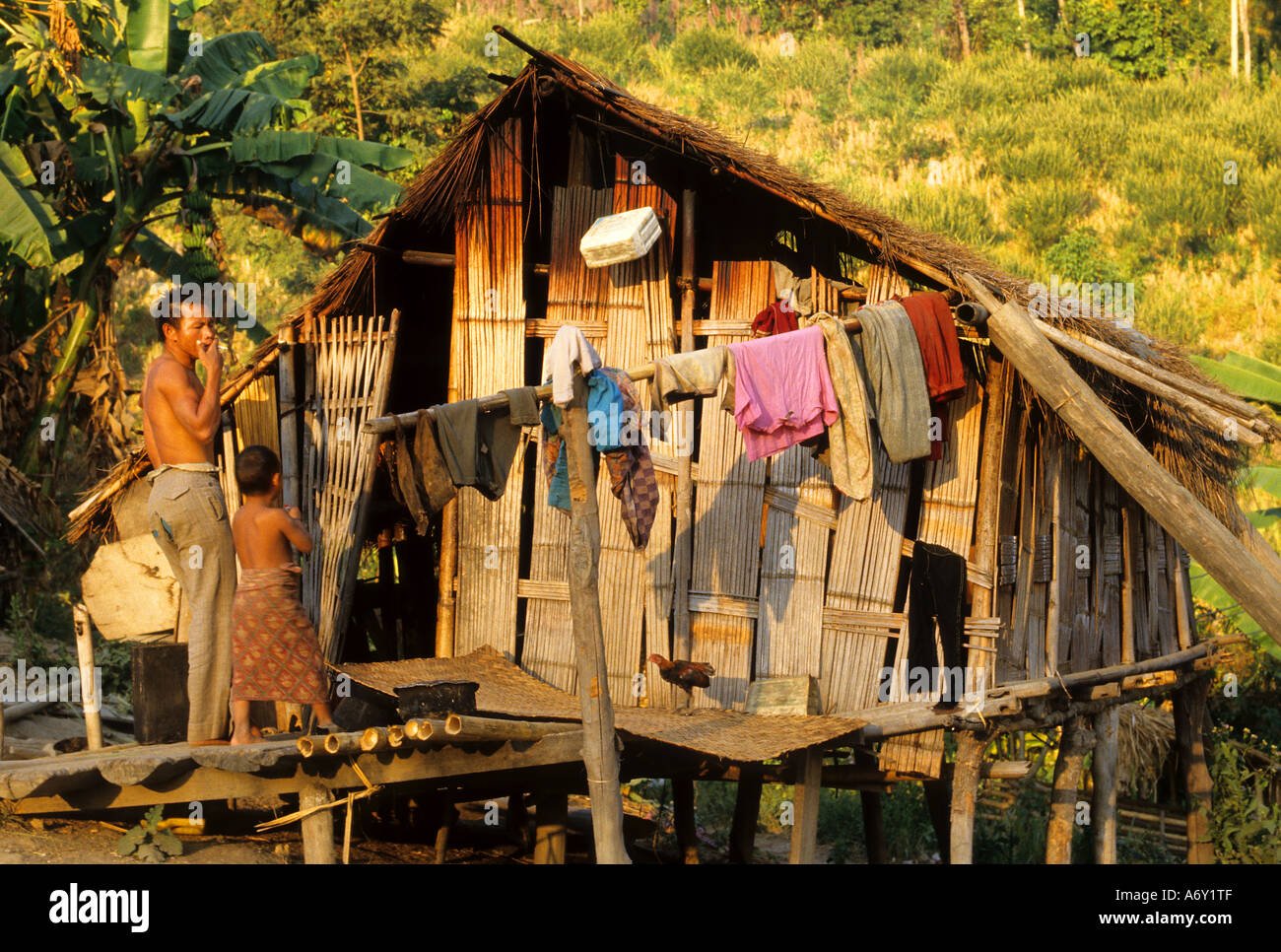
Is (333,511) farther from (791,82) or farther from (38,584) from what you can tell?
(791,82)

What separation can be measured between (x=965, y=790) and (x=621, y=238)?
13.5ft

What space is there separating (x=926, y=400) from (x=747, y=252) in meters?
2.44

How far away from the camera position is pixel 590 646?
6977 mm

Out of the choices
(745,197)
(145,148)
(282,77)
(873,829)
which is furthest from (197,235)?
(873,829)

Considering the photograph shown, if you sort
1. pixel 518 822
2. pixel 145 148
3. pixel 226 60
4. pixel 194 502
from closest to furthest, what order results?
pixel 194 502 → pixel 518 822 → pixel 145 148 → pixel 226 60

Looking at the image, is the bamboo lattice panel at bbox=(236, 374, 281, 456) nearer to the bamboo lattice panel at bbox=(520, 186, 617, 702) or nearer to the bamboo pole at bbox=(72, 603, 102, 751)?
the bamboo lattice panel at bbox=(520, 186, 617, 702)

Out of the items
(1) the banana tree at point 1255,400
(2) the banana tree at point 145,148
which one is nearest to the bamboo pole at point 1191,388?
(1) the banana tree at point 1255,400

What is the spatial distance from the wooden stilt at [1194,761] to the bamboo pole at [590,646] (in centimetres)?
788

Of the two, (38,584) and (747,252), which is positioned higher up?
(747,252)

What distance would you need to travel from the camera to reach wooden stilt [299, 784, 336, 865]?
280 inches

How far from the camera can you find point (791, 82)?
39.2 meters

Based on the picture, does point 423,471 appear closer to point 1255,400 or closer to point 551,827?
point 551,827

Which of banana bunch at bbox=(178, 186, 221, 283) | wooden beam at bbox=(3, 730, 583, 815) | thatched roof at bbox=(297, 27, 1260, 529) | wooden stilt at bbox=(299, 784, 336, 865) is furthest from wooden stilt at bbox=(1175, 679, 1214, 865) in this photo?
banana bunch at bbox=(178, 186, 221, 283)

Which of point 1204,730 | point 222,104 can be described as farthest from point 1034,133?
point 222,104
